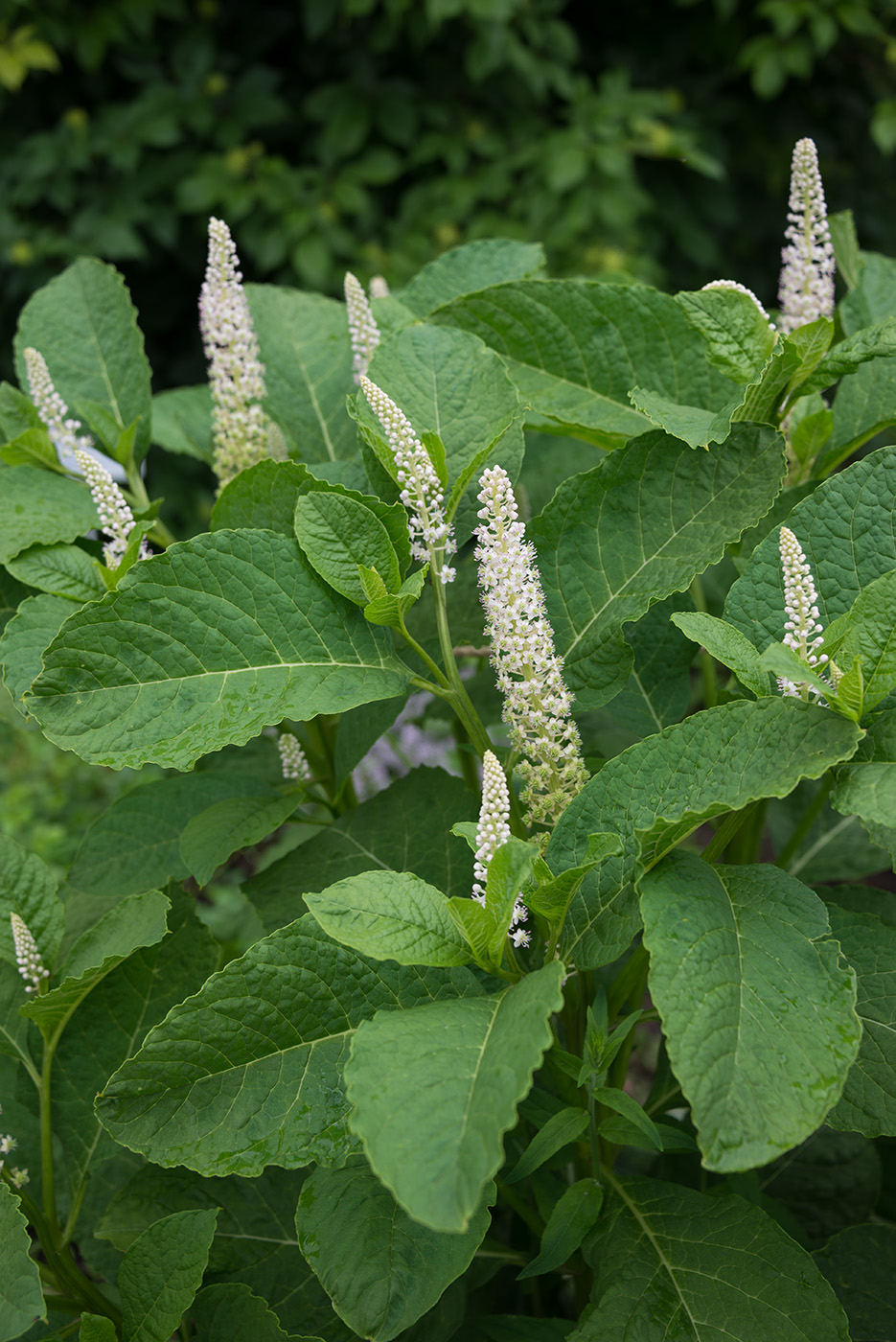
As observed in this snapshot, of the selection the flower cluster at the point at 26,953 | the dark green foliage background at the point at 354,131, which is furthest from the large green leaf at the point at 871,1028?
Result: the dark green foliage background at the point at 354,131

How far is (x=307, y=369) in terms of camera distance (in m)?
1.50

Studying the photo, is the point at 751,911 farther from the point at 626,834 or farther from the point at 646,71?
the point at 646,71

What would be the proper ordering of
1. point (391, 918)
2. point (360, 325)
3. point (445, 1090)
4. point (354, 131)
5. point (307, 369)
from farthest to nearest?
point (354, 131) < point (307, 369) < point (360, 325) < point (391, 918) < point (445, 1090)

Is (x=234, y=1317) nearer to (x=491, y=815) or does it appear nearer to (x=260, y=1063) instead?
(x=260, y=1063)

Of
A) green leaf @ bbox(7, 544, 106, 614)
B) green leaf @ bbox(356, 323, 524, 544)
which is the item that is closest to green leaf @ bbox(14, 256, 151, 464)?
green leaf @ bbox(7, 544, 106, 614)

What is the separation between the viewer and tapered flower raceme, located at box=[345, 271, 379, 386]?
51.2 inches

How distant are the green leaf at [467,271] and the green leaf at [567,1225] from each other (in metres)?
1.10

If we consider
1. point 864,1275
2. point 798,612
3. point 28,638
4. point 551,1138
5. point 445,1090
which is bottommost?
point 864,1275

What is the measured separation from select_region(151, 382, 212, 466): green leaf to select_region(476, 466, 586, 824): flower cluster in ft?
2.11

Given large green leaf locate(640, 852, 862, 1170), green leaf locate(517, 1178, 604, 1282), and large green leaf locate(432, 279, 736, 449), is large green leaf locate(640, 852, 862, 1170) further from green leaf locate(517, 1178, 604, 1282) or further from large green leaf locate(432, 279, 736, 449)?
large green leaf locate(432, 279, 736, 449)

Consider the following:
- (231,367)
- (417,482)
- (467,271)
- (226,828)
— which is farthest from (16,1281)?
(467,271)

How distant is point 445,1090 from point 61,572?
0.75m

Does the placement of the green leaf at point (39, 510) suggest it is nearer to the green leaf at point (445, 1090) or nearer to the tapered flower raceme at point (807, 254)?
the green leaf at point (445, 1090)

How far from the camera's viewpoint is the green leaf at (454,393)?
117cm
